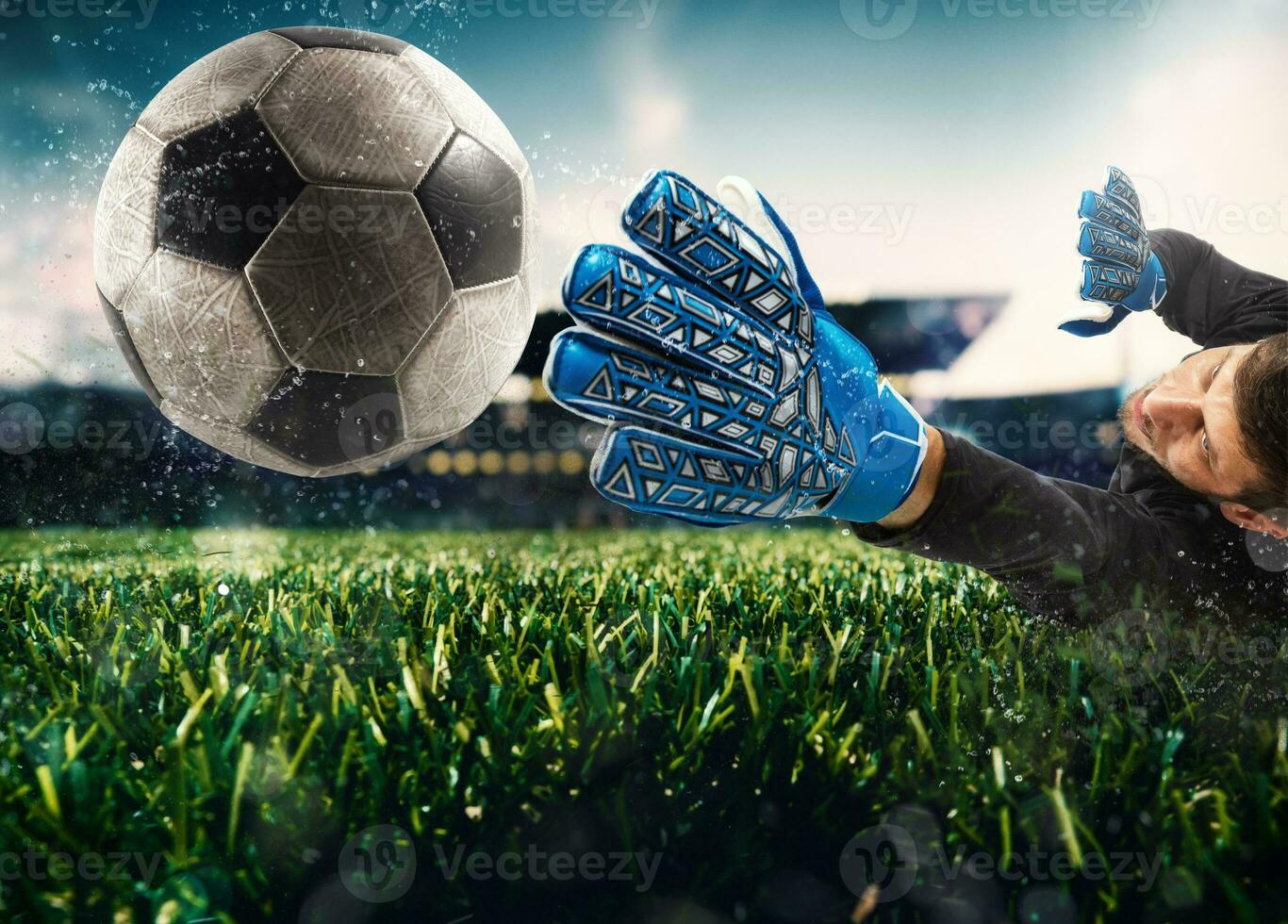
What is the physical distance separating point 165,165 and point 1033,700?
278 centimetres

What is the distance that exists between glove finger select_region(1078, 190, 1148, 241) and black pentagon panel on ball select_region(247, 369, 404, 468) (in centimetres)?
276

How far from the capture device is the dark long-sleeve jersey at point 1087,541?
2057 millimetres

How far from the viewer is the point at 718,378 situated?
1.82 meters

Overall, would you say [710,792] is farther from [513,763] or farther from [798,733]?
[513,763]

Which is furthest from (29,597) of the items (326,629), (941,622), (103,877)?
(941,622)

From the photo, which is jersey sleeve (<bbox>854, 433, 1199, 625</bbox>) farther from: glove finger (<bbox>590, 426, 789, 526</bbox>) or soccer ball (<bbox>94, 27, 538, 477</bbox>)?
soccer ball (<bbox>94, 27, 538, 477</bbox>)

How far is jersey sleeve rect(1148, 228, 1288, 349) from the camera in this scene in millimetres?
2895

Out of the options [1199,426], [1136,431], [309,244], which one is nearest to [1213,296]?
[1136,431]

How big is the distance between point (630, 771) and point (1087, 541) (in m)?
1.50

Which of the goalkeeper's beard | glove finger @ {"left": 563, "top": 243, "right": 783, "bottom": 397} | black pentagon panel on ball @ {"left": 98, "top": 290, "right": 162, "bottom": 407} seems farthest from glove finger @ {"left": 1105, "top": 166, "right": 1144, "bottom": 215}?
black pentagon panel on ball @ {"left": 98, "top": 290, "right": 162, "bottom": 407}

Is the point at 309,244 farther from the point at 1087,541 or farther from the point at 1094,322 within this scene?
the point at 1094,322

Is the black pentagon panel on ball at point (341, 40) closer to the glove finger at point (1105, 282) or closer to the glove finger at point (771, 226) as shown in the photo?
the glove finger at point (771, 226)

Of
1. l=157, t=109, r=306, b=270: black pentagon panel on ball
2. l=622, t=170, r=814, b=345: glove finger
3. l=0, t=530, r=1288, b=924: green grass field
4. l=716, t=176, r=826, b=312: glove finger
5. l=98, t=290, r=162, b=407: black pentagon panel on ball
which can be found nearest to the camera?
l=0, t=530, r=1288, b=924: green grass field

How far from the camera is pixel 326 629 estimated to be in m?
2.09
